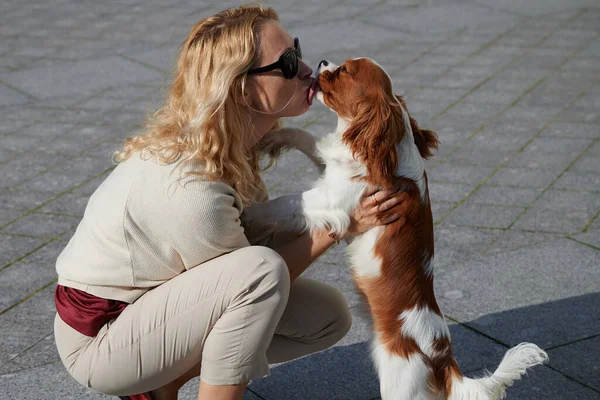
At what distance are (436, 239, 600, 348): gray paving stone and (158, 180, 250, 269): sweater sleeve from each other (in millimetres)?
1489

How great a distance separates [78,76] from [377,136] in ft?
16.6

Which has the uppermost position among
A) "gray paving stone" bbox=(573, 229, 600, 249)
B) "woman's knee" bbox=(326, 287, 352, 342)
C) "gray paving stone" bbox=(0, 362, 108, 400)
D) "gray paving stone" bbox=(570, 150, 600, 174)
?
"woman's knee" bbox=(326, 287, 352, 342)

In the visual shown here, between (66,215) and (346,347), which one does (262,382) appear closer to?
(346,347)

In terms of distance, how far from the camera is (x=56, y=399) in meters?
3.20

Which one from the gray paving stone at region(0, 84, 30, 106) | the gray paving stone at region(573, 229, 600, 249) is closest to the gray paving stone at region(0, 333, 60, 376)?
the gray paving stone at region(573, 229, 600, 249)

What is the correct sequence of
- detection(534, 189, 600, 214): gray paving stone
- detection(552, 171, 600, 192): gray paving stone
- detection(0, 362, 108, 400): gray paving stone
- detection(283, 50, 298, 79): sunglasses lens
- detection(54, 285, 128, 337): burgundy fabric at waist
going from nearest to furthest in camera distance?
1. detection(54, 285, 128, 337): burgundy fabric at waist
2. detection(283, 50, 298, 79): sunglasses lens
3. detection(0, 362, 108, 400): gray paving stone
4. detection(534, 189, 600, 214): gray paving stone
5. detection(552, 171, 600, 192): gray paving stone

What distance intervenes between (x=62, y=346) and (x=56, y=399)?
52 centimetres

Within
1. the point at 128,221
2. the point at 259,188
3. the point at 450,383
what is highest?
the point at 128,221

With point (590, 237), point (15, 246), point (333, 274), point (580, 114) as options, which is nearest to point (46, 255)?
point (15, 246)

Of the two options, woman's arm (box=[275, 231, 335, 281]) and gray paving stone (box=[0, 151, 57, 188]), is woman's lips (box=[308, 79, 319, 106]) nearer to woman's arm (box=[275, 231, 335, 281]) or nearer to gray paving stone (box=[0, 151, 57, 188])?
woman's arm (box=[275, 231, 335, 281])

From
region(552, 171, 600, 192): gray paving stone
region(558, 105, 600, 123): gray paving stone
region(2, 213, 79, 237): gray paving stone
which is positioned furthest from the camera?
region(558, 105, 600, 123): gray paving stone

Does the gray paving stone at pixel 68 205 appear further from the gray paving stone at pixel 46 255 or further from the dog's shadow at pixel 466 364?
the dog's shadow at pixel 466 364

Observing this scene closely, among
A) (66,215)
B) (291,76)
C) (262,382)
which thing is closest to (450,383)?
(262,382)

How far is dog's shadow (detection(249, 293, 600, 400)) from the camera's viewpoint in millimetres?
3232
